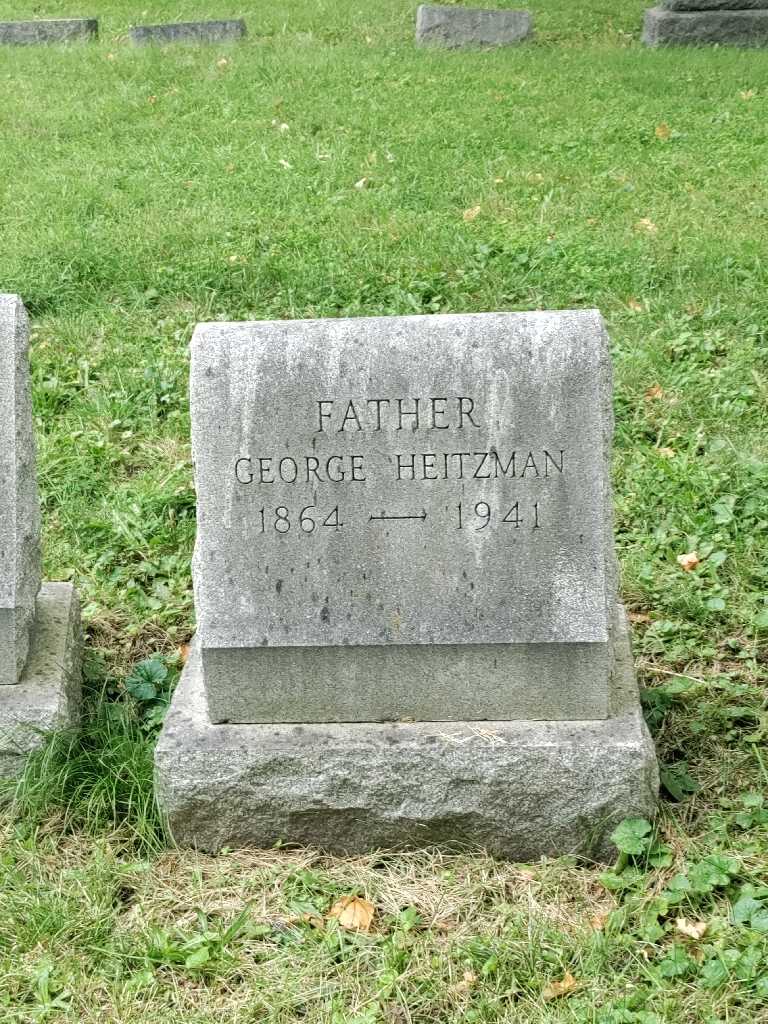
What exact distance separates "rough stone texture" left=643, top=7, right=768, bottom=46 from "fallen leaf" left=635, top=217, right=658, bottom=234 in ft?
14.3

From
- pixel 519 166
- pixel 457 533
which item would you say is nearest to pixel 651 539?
pixel 457 533

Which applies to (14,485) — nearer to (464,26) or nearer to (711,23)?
(464,26)

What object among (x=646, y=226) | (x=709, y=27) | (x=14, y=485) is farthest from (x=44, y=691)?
(x=709, y=27)

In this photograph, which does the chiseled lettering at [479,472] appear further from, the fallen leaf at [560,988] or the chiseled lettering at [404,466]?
the fallen leaf at [560,988]

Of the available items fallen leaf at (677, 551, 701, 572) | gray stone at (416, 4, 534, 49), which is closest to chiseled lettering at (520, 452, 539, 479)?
fallen leaf at (677, 551, 701, 572)

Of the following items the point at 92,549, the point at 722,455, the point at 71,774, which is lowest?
the point at 71,774

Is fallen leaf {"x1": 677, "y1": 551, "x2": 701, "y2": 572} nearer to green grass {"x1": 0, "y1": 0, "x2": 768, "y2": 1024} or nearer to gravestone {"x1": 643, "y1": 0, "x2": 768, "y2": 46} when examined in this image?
green grass {"x1": 0, "y1": 0, "x2": 768, "y2": 1024}

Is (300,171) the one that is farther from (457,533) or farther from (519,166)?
(457,533)

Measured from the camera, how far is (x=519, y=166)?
7.65m

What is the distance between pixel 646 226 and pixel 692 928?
15.3 ft

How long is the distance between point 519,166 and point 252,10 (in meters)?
5.09

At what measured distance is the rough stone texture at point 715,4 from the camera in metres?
10.5

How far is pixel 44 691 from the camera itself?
3.44 meters

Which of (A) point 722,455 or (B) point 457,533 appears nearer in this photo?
(B) point 457,533
